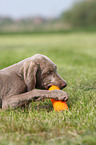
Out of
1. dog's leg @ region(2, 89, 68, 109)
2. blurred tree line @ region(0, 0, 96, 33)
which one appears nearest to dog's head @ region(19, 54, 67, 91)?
dog's leg @ region(2, 89, 68, 109)

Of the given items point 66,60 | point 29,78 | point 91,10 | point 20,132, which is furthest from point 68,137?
point 91,10

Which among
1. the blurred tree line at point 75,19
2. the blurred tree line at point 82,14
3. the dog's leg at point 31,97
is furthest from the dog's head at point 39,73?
the blurred tree line at point 82,14

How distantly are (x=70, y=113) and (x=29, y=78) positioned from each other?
2.52 feet

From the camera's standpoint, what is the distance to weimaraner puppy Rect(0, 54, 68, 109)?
305 cm

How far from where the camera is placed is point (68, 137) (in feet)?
7.08

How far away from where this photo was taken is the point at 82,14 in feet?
184

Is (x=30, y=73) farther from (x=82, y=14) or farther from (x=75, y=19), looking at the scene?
(x=82, y=14)

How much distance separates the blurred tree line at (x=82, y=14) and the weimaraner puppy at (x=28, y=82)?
1978 inches

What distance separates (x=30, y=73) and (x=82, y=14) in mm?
55397

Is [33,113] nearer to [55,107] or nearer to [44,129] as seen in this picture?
[55,107]

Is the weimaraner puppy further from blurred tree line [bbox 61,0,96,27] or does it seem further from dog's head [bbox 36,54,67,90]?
blurred tree line [bbox 61,0,96,27]

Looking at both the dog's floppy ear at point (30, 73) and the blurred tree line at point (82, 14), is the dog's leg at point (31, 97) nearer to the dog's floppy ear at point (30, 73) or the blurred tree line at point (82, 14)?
the dog's floppy ear at point (30, 73)

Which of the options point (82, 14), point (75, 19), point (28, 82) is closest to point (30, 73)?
point (28, 82)

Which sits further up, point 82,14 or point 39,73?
point 39,73
